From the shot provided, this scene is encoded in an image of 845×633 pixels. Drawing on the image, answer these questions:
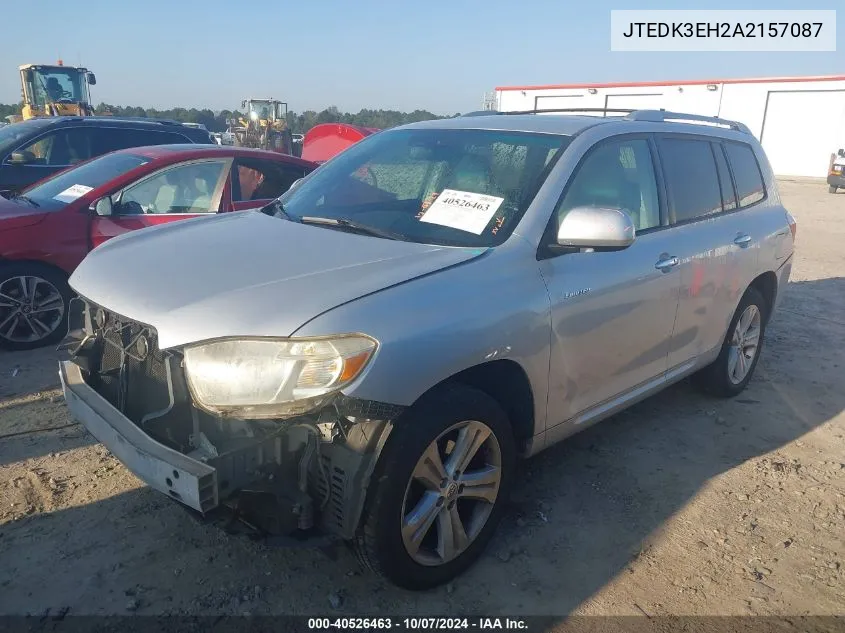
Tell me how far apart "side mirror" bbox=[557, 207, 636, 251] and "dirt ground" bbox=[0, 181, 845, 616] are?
4.49 feet

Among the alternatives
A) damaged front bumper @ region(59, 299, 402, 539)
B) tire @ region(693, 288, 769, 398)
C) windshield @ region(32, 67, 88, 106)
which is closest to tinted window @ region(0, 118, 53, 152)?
damaged front bumper @ region(59, 299, 402, 539)

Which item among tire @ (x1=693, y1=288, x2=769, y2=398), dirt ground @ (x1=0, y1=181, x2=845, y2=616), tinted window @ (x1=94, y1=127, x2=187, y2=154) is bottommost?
dirt ground @ (x1=0, y1=181, x2=845, y2=616)

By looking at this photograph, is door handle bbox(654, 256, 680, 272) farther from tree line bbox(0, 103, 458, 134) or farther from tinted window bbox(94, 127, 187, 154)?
tree line bbox(0, 103, 458, 134)

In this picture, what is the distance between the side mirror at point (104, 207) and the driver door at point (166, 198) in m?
0.04

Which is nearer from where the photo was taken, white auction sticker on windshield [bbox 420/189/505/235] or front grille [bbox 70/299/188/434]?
front grille [bbox 70/299/188/434]

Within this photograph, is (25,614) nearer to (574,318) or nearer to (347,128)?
(574,318)

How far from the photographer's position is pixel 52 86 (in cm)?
2183

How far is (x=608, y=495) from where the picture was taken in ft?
11.4

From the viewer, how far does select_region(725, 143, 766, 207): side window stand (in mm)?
4484

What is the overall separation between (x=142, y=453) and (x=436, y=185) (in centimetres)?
182

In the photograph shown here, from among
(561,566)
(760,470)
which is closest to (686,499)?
(760,470)

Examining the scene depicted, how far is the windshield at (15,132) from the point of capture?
7.67 meters

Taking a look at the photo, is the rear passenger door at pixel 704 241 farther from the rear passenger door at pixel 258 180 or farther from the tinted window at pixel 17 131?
the tinted window at pixel 17 131

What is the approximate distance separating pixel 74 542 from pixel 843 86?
1365 inches
